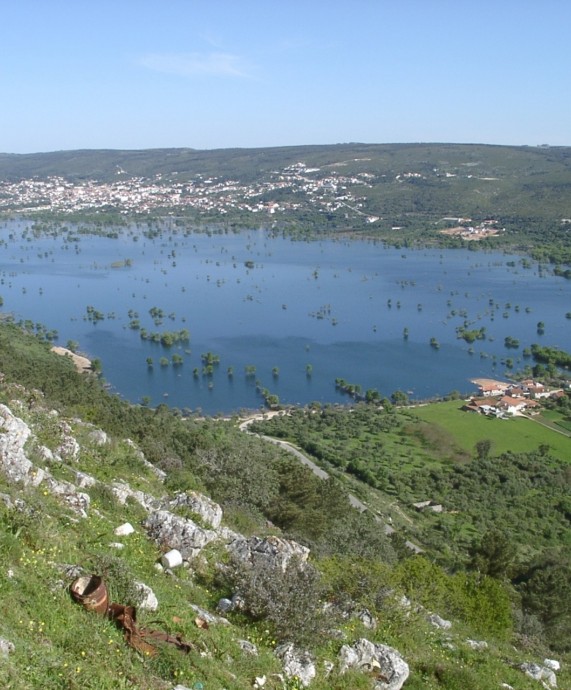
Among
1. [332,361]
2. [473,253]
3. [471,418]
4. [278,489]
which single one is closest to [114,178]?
[473,253]

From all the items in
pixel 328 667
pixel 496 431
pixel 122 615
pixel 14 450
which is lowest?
pixel 496 431

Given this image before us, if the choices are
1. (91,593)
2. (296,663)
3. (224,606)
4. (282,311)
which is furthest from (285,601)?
(282,311)

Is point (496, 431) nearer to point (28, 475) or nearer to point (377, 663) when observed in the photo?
point (377, 663)

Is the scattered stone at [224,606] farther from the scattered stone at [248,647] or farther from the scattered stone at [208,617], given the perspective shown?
the scattered stone at [248,647]

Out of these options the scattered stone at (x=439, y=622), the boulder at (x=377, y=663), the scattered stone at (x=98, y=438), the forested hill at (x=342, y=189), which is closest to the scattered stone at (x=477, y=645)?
the scattered stone at (x=439, y=622)

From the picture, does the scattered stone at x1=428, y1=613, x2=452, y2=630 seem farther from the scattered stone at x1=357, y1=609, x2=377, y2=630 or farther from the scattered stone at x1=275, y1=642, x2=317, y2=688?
the scattered stone at x1=275, y1=642, x2=317, y2=688

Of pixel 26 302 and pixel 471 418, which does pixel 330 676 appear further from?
pixel 26 302

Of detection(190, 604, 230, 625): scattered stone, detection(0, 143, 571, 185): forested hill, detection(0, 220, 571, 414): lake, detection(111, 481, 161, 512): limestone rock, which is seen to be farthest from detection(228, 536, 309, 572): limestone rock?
detection(0, 143, 571, 185): forested hill
